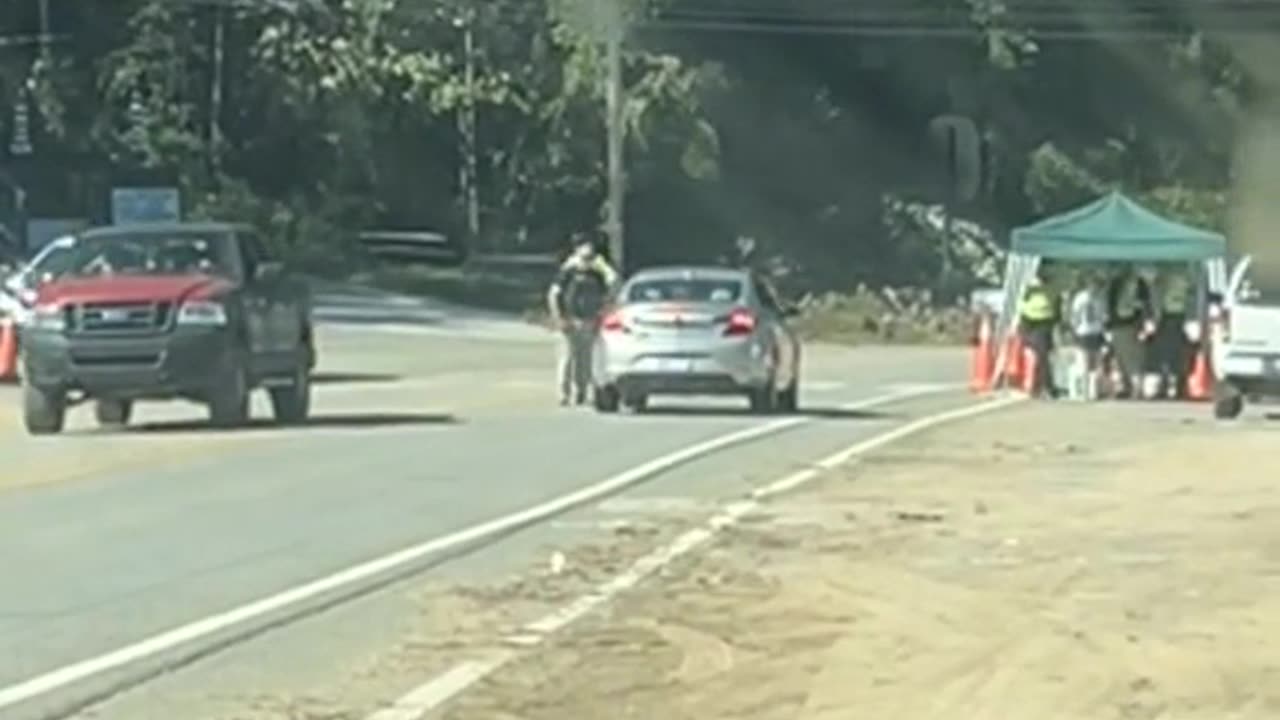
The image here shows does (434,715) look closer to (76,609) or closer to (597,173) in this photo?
(76,609)

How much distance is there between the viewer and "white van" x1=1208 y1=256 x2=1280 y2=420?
35.6 meters

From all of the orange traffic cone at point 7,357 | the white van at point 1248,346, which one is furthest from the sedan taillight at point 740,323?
the orange traffic cone at point 7,357

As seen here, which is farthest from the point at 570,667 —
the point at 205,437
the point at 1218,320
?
the point at 1218,320

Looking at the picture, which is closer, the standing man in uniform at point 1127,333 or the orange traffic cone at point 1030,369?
the orange traffic cone at point 1030,369

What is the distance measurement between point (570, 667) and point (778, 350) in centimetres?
2103

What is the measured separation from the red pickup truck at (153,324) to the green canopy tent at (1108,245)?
14588mm

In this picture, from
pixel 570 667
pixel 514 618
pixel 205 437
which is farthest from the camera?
pixel 205 437

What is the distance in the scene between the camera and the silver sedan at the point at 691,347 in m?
34.8

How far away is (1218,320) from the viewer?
38.3 m

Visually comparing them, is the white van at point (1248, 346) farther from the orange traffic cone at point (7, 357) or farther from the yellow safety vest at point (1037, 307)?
the orange traffic cone at point (7, 357)

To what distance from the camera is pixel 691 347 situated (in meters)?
34.8

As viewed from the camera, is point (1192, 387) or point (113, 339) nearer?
point (113, 339)

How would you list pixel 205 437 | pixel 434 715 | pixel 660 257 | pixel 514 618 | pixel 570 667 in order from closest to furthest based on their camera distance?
pixel 434 715 < pixel 570 667 < pixel 514 618 < pixel 205 437 < pixel 660 257

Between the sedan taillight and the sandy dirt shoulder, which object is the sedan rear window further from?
the sandy dirt shoulder
